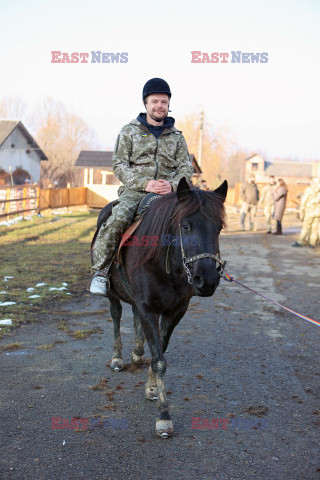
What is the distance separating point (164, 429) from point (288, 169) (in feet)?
339

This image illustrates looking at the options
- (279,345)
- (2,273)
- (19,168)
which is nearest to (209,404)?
(279,345)

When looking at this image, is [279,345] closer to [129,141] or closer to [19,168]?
[129,141]

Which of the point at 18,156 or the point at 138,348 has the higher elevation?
the point at 18,156

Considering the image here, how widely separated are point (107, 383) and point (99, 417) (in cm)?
74

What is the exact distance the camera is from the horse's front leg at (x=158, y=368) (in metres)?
3.56

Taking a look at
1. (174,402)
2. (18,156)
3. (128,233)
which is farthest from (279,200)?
(18,156)

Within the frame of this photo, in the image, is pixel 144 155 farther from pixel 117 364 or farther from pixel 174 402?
pixel 174 402

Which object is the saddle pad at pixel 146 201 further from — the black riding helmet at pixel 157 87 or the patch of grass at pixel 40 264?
the patch of grass at pixel 40 264

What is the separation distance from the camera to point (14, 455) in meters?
3.21

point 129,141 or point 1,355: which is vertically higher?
point 129,141

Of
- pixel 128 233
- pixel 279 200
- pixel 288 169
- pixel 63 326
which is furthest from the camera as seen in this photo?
pixel 288 169

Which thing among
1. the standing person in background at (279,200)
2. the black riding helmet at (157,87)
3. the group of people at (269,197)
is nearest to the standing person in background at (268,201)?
the group of people at (269,197)

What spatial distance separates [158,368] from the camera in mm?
3764

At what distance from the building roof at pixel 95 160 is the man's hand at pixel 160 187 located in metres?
31.0
